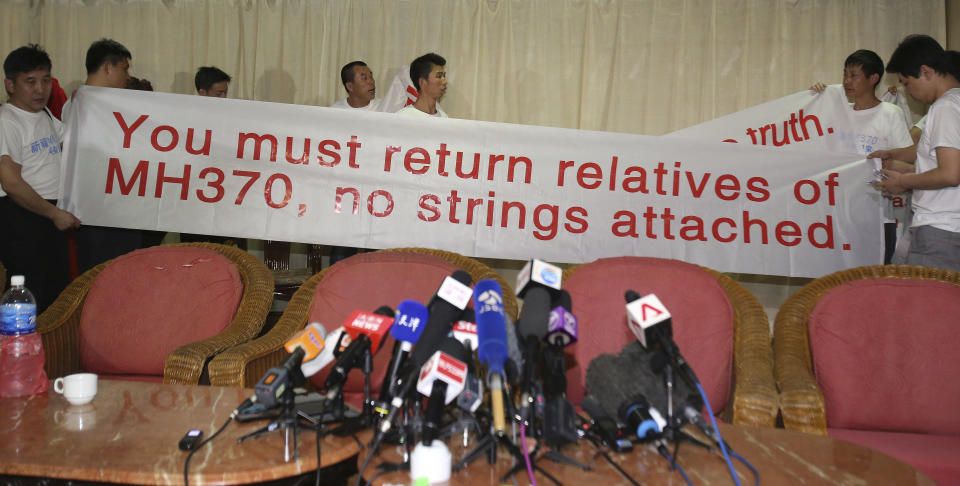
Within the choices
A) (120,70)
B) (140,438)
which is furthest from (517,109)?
(140,438)

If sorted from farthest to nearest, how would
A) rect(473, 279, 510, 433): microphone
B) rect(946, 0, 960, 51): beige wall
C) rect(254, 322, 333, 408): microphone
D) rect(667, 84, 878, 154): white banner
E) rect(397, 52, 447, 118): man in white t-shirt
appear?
rect(946, 0, 960, 51): beige wall, rect(397, 52, 447, 118): man in white t-shirt, rect(667, 84, 878, 154): white banner, rect(254, 322, 333, 408): microphone, rect(473, 279, 510, 433): microphone

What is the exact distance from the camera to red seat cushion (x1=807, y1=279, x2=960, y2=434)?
7.54 feet

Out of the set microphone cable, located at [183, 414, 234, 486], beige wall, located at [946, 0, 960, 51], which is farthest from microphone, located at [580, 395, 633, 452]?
beige wall, located at [946, 0, 960, 51]

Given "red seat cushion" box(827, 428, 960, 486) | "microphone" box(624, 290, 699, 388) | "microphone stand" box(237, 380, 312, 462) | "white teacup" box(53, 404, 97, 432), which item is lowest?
"red seat cushion" box(827, 428, 960, 486)

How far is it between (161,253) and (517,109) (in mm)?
3359

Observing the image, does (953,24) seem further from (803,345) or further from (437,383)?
(437,383)

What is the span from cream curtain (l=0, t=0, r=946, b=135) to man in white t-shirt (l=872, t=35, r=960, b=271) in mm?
2335

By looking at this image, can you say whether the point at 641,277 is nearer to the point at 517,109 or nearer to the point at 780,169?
the point at 780,169

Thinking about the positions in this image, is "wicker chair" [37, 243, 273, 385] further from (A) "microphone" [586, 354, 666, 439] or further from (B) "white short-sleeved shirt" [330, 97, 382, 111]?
(B) "white short-sleeved shirt" [330, 97, 382, 111]

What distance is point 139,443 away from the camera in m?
1.57

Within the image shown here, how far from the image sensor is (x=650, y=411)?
63.8 inches

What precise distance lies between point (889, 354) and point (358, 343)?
5.89ft

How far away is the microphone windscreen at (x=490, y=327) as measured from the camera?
4.49 ft

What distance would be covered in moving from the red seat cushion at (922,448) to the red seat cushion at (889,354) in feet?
0.18
